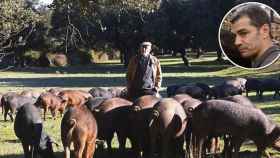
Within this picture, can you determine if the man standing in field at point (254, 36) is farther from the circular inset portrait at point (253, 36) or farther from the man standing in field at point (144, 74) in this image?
the man standing in field at point (144, 74)


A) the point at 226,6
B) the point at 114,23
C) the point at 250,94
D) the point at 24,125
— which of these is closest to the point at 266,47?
the point at 24,125

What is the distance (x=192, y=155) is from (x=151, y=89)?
2612 mm

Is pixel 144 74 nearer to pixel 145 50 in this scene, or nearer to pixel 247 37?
pixel 145 50

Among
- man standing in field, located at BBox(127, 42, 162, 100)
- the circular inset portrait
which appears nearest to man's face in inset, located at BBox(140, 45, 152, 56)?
man standing in field, located at BBox(127, 42, 162, 100)

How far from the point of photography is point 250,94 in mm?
25156

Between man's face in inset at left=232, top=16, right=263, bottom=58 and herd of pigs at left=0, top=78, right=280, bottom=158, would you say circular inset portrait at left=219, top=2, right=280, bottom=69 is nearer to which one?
man's face in inset at left=232, top=16, right=263, bottom=58

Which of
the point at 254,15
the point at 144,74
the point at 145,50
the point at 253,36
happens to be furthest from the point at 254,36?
the point at 144,74

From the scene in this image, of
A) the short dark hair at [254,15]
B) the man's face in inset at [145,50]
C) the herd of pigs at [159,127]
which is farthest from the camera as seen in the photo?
the man's face in inset at [145,50]

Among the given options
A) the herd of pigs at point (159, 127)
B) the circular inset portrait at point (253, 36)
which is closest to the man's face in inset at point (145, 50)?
the herd of pigs at point (159, 127)

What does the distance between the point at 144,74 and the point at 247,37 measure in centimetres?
681

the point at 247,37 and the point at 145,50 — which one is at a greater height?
the point at 247,37

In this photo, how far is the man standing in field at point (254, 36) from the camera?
15.9ft

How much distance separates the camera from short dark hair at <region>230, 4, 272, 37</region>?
4.82 m

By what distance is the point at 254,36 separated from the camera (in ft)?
16.0
